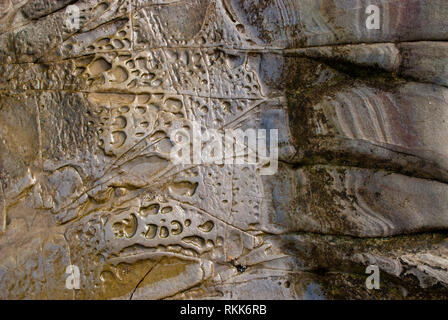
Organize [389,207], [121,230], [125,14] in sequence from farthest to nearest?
[125,14], [121,230], [389,207]

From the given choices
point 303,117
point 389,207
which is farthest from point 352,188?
point 303,117

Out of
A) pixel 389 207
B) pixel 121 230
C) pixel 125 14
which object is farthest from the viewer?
pixel 125 14

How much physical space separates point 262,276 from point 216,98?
108 centimetres

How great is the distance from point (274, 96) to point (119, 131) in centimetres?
96

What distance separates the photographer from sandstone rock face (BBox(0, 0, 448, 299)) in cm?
202

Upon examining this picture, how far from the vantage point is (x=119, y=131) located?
2.23 m

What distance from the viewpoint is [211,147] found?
2.23 m

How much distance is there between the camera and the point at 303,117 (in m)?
2.21

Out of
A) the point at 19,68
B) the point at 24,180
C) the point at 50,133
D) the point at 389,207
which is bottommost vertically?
the point at 389,207

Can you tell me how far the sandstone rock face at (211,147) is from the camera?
202 cm

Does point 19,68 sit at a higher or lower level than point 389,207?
higher
